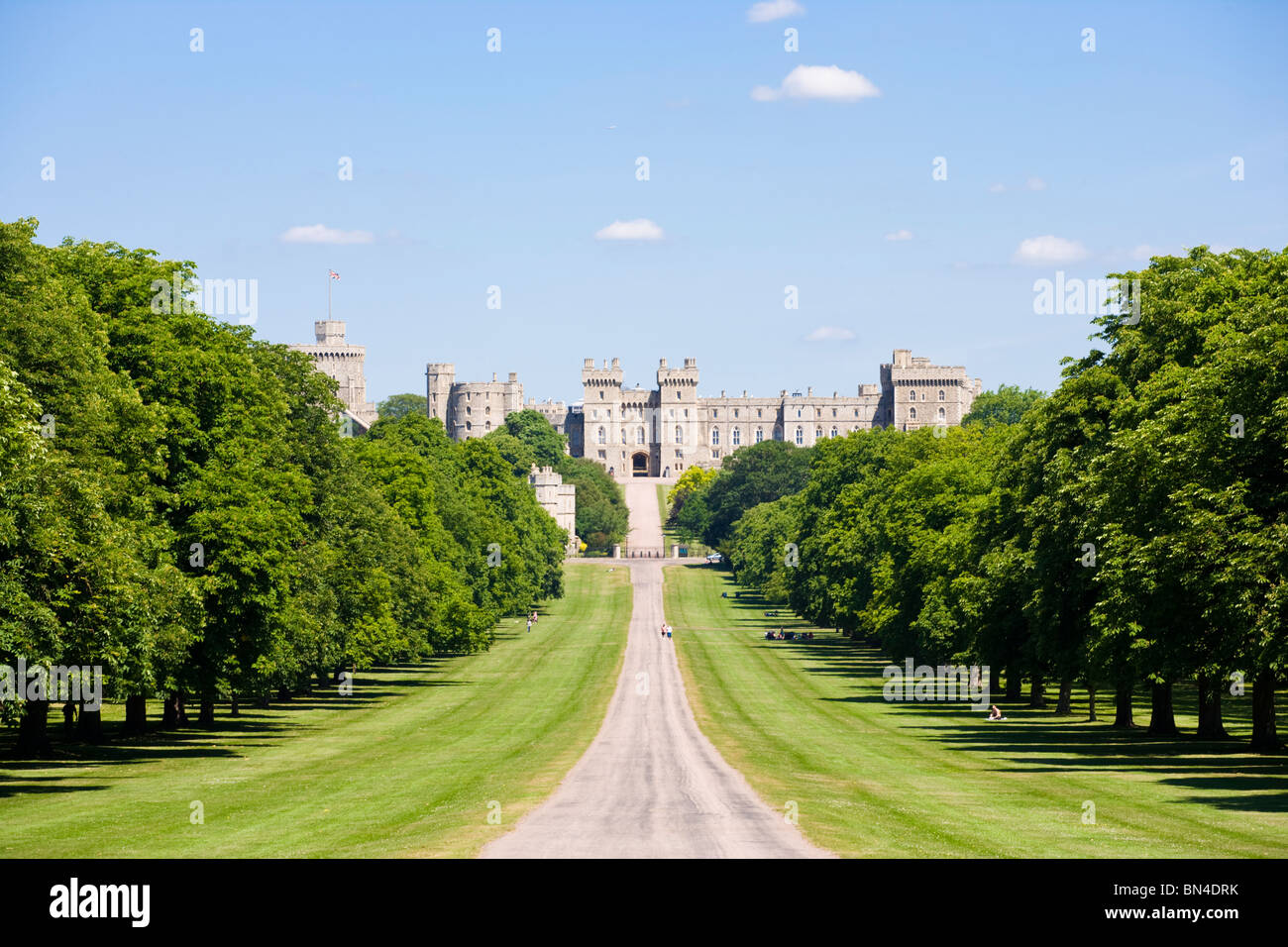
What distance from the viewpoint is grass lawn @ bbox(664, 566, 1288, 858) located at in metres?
23.4

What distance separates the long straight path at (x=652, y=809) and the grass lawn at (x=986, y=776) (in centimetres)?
83

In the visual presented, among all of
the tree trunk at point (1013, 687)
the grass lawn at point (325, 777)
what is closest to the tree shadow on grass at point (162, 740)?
the grass lawn at point (325, 777)

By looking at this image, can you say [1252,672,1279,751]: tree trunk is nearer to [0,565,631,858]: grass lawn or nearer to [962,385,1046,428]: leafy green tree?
[0,565,631,858]: grass lawn

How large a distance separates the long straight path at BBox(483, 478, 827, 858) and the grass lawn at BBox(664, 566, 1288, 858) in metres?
0.83

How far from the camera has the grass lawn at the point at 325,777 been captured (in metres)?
23.7

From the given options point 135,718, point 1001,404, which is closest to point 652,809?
point 135,718

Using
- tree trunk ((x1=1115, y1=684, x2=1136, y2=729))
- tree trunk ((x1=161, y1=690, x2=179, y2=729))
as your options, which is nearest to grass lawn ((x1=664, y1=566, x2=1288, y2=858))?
tree trunk ((x1=1115, y1=684, x2=1136, y2=729))

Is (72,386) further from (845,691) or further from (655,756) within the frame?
(845,691)

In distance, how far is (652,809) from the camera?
86.9 feet

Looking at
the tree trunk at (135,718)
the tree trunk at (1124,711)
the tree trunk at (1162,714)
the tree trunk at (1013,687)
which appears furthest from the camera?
the tree trunk at (1013,687)

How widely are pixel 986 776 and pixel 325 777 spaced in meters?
15.6

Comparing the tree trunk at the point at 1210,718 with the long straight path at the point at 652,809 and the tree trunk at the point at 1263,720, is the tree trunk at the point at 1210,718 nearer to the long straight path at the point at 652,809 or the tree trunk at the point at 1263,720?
the tree trunk at the point at 1263,720
